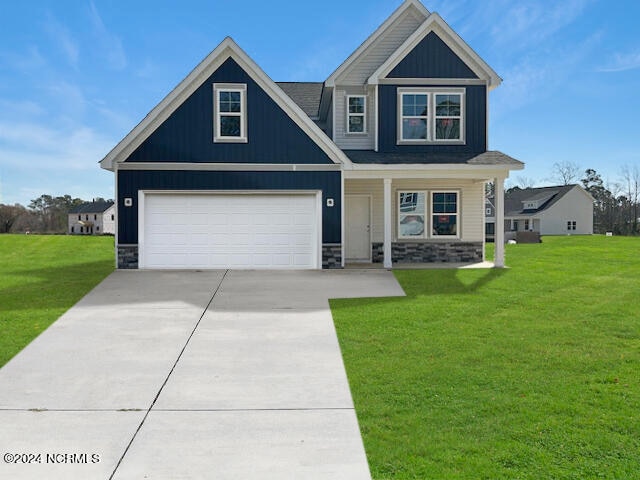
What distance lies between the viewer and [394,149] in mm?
17703

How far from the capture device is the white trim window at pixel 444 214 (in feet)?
60.7

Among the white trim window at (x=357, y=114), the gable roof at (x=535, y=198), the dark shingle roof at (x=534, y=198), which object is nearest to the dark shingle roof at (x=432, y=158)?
the white trim window at (x=357, y=114)

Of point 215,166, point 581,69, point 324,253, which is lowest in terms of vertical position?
point 324,253

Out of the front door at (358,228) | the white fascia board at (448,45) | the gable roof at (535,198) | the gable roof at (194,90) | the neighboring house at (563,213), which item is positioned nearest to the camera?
the gable roof at (194,90)

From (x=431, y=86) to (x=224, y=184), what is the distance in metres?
7.47

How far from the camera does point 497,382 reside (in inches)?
247

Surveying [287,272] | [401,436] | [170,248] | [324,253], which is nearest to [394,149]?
[324,253]

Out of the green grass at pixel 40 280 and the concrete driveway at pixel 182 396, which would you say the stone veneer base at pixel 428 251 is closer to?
the concrete driveway at pixel 182 396

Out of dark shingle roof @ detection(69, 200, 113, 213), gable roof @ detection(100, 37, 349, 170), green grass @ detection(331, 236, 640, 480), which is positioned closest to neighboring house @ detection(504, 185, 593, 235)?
gable roof @ detection(100, 37, 349, 170)

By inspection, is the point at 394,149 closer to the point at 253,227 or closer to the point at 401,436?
the point at 253,227

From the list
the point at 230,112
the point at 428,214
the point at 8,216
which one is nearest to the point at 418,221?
the point at 428,214

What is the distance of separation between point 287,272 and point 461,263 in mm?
6347

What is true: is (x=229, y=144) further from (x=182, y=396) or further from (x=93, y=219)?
(x=93, y=219)

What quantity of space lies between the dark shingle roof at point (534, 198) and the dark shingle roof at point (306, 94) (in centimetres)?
4398
